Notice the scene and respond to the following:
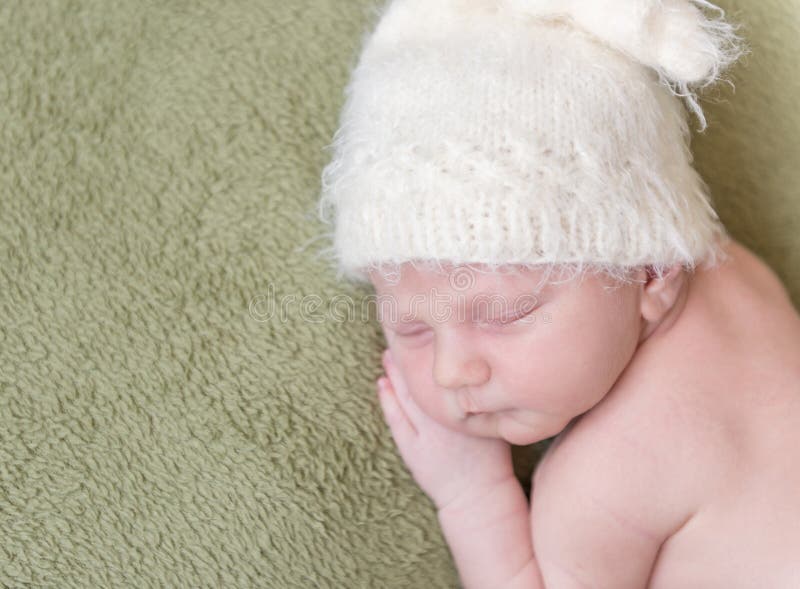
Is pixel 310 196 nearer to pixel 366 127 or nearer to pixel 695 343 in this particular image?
pixel 366 127

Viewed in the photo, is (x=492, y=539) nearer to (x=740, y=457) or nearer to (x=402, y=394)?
(x=402, y=394)

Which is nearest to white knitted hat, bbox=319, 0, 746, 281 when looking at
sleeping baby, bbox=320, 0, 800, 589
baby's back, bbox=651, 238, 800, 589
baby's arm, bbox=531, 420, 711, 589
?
sleeping baby, bbox=320, 0, 800, 589

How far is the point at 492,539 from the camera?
114 cm

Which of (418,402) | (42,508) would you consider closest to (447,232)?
(418,402)

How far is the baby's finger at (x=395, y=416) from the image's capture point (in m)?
1.17

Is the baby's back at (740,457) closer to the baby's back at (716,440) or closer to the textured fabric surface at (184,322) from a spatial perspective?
the baby's back at (716,440)

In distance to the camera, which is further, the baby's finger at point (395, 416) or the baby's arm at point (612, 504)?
the baby's finger at point (395, 416)

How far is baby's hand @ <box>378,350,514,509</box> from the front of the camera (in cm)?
116

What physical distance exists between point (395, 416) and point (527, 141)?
Result: 1.41 ft

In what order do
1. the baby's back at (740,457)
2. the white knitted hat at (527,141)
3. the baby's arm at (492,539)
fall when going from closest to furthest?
the white knitted hat at (527,141) → the baby's back at (740,457) → the baby's arm at (492,539)

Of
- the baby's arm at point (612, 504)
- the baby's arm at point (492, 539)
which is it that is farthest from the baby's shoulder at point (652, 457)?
the baby's arm at point (492, 539)

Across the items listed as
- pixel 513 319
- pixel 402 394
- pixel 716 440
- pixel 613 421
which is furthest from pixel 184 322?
pixel 716 440

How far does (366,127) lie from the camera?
1038 mm

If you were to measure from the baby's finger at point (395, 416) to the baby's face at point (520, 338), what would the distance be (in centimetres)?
10
